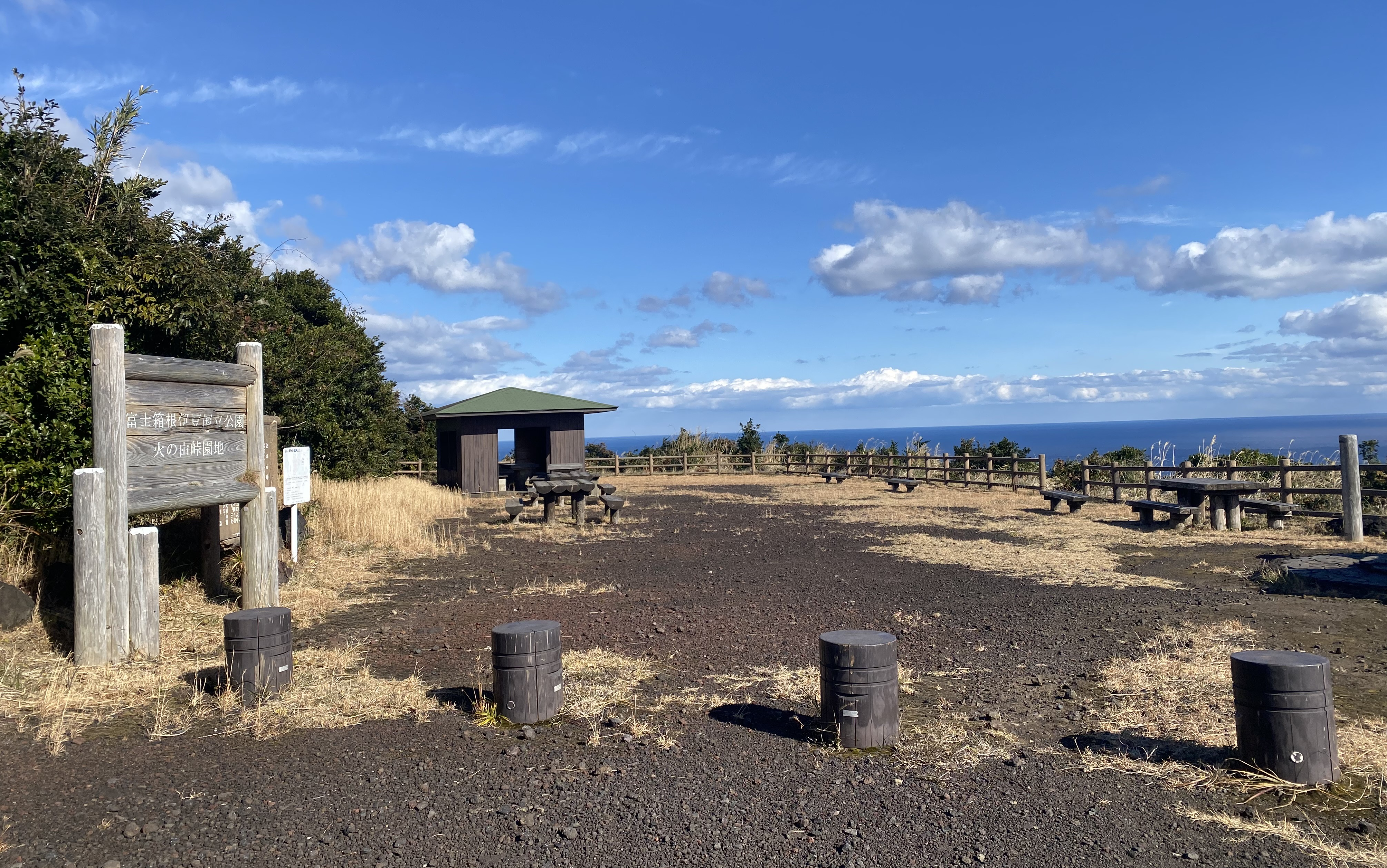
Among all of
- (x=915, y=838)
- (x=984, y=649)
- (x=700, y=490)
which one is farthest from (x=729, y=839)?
(x=700, y=490)

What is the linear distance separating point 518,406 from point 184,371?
17895 mm

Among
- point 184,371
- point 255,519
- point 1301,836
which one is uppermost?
point 184,371

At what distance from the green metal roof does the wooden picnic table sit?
14983mm

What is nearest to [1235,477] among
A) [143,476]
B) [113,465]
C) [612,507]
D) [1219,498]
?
[1219,498]

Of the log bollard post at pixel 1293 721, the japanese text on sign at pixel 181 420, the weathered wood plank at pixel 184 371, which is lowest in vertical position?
the log bollard post at pixel 1293 721

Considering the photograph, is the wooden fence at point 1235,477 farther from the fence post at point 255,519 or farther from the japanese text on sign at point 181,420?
the japanese text on sign at point 181,420

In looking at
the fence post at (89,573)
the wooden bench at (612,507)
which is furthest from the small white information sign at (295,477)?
the wooden bench at (612,507)

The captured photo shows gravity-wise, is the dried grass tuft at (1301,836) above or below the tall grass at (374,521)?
below

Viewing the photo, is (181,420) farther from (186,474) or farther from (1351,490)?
(1351,490)

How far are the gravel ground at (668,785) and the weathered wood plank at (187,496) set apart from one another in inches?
51.9

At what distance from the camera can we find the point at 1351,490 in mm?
11781

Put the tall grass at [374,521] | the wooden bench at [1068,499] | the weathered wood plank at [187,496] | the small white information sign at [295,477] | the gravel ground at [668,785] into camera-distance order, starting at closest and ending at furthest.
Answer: the gravel ground at [668,785] → the weathered wood plank at [187,496] → the small white information sign at [295,477] → the tall grass at [374,521] → the wooden bench at [1068,499]

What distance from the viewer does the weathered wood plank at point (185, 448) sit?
250 inches

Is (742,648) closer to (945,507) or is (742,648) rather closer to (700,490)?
(945,507)
